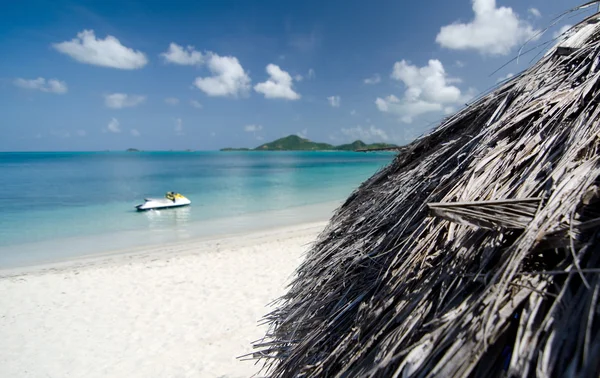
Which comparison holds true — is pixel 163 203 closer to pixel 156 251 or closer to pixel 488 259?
pixel 156 251

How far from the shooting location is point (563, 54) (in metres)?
1.80

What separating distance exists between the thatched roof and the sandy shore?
278cm

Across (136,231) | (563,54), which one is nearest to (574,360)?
(563,54)

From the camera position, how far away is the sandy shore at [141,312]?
485 centimetres

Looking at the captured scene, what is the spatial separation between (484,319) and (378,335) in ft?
1.60

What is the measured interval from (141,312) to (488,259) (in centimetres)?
671

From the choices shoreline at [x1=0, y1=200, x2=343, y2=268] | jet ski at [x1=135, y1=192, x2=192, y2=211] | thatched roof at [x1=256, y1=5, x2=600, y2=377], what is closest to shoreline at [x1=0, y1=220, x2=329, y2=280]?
shoreline at [x1=0, y1=200, x2=343, y2=268]

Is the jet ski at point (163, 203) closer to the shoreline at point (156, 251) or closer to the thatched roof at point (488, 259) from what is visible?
the shoreline at point (156, 251)

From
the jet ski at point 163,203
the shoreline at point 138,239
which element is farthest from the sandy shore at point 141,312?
the jet ski at point 163,203

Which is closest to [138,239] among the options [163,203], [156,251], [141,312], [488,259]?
[156,251]

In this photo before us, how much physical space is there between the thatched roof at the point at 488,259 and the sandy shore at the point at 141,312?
2779 millimetres

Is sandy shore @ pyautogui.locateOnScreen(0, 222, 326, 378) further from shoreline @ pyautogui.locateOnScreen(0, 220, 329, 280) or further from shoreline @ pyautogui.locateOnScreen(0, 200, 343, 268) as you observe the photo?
shoreline @ pyautogui.locateOnScreen(0, 200, 343, 268)

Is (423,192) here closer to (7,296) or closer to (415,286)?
(415,286)

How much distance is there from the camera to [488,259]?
42.5 inches
